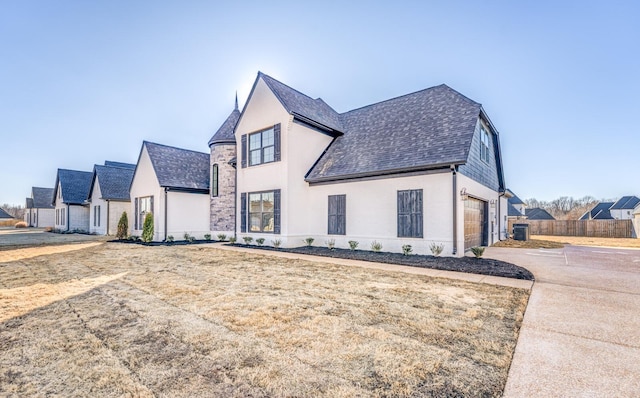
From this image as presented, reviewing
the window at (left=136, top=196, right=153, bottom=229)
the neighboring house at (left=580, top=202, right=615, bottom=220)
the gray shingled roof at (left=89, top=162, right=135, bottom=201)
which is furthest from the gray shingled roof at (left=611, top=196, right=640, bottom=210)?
the gray shingled roof at (left=89, top=162, right=135, bottom=201)

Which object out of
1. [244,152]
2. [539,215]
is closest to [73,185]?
[244,152]

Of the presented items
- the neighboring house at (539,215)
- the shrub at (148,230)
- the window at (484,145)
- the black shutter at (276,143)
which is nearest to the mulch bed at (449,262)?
the black shutter at (276,143)

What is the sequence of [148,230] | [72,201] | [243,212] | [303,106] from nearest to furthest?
[303,106]
[243,212]
[148,230]
[72,201]

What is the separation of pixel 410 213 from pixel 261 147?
8.16 meters

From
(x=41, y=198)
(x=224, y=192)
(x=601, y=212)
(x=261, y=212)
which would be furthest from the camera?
(x=601, y=212)

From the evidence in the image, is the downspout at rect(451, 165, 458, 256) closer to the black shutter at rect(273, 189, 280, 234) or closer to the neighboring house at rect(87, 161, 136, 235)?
the black shutter at rect(273, 189, 280, 234)

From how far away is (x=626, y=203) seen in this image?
4684 centimetres

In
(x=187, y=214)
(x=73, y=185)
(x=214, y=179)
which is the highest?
(x=73, y=185)

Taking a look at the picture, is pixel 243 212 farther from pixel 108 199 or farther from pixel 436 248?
pixel 108 199

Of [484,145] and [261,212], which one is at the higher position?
[484,145]

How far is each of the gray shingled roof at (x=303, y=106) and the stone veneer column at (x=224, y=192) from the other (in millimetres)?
4987

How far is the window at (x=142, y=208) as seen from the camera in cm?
1829

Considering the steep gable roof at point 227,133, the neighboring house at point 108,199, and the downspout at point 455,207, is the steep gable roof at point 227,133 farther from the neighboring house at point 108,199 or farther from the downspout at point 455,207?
the downspout at point 455,207

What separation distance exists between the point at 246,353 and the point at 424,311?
9.58 feet
